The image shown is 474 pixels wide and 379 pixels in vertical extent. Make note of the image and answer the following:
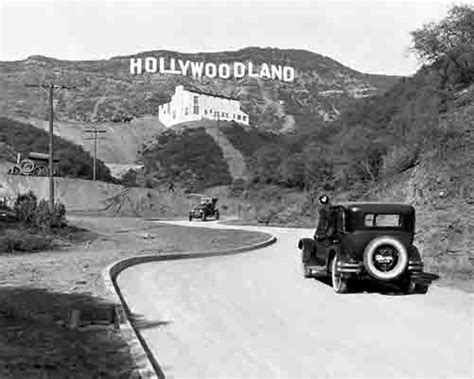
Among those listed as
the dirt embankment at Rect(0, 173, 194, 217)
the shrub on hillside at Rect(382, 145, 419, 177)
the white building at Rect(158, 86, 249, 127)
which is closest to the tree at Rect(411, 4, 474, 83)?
the shrub on hillside at Rect(382, 145, 419, 177)

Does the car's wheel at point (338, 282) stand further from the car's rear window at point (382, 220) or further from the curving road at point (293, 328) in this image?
the car's rear window at point (382, 220)

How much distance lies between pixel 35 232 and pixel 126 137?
11676 centimetres

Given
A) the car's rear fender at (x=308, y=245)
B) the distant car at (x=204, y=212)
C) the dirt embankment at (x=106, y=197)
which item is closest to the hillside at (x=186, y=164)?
the dirt embankment at (x=106, y=197)

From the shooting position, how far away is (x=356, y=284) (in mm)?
15742

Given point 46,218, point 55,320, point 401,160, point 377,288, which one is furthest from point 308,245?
point 401,160

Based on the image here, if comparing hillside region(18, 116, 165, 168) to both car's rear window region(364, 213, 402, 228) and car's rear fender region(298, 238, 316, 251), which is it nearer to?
car's rear fender region(298, 238, 316, 251)

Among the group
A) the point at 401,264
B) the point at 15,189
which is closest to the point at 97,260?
the point at 401,264

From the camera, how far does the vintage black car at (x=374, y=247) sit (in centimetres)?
1380

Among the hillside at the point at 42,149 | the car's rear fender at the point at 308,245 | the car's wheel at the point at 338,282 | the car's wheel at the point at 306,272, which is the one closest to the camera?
the car's wheel at the point at 338,282

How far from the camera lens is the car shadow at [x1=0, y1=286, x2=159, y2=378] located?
26.7 ft

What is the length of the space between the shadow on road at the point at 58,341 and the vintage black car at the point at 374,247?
4.86 m

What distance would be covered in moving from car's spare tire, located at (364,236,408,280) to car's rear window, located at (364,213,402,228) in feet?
2.24

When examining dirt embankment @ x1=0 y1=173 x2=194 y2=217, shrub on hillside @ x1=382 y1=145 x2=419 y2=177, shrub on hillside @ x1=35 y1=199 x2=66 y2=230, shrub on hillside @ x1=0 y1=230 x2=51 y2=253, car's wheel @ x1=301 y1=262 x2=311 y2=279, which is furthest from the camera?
dirt embankment @ x1=0 y1=173 x2=194 y2=217

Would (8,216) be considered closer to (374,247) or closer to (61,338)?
(374,247)
